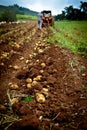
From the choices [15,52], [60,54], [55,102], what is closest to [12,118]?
[55,102]

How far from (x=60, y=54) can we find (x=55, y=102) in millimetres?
3593


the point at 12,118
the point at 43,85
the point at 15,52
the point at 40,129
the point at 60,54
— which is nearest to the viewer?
the point at 40,129

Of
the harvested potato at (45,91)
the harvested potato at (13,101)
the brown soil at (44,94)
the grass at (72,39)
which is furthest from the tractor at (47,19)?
the harvested potato at (13,101)

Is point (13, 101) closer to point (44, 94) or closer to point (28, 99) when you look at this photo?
point (28, 99)

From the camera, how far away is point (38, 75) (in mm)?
5844

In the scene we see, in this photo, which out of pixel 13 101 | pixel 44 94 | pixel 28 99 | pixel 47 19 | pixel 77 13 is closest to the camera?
pixel 13 101

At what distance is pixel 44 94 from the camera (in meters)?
4.84

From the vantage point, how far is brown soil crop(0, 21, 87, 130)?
3842 millimetres

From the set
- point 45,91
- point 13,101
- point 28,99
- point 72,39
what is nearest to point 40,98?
point 28,99

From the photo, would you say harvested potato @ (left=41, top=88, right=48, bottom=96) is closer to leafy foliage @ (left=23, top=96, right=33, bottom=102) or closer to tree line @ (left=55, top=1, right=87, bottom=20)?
leafy foliage @ (left=23, top=96, right=33, bottom=102)

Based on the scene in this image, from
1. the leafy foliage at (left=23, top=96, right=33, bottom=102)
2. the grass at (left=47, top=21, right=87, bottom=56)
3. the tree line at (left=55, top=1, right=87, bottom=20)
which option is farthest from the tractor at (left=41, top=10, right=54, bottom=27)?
the tree line at (left=55, top=1, right=87, bottom=20)

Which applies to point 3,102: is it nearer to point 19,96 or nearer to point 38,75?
point 19,96

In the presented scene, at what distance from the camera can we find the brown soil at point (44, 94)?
3.84 m

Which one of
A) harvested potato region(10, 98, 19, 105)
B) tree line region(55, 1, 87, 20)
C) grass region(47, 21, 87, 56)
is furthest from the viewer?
tree line region(55, 1, 87, 20)
